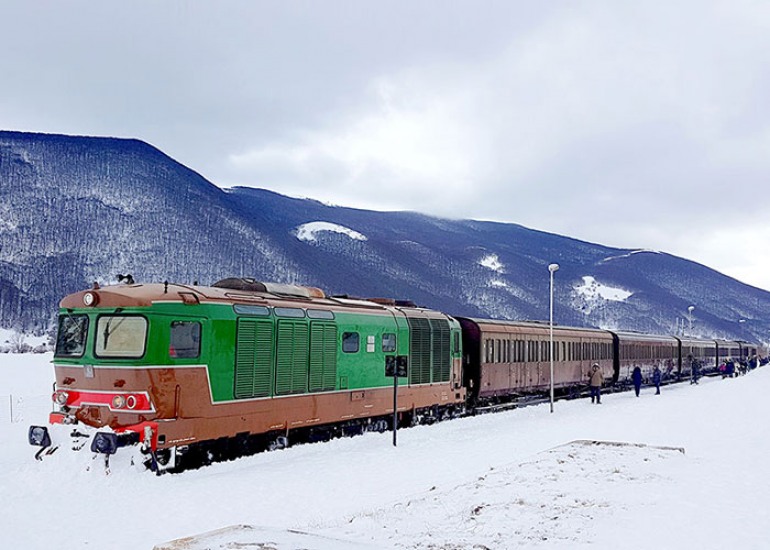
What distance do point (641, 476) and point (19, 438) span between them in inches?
618

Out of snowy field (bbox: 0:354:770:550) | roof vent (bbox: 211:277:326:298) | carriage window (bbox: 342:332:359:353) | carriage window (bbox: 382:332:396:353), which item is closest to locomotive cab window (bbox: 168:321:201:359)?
snowy field (bbox: 0:354:770:550)

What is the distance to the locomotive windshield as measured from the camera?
1421 centimetres

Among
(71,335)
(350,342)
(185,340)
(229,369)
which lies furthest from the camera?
(350,342)

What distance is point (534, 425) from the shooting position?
23.2 m

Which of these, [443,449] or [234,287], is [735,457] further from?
[234,287]

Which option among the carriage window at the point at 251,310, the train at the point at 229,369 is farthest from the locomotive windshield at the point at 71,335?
the carriage window at the point at 251,310

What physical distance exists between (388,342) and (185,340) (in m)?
8.14

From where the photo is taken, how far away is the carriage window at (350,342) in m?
19.0

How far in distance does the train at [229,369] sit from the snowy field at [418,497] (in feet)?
2.04

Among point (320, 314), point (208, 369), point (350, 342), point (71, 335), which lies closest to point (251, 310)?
point (208, 369)

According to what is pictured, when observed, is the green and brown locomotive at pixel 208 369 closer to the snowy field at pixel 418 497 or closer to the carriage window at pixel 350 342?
the carriage window at pixel 350 342

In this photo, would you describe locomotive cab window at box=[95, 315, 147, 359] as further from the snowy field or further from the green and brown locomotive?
the snowy field

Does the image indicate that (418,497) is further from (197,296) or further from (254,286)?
(254,286)

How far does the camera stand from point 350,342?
19.2 m
